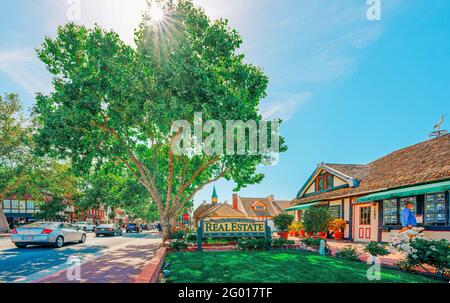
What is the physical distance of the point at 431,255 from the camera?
24.5 ft

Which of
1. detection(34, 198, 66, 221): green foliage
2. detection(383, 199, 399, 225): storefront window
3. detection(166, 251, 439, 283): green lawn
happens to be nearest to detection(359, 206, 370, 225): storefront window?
detection(383, 199, 399, 225): storefront window

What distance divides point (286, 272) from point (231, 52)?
526 inches

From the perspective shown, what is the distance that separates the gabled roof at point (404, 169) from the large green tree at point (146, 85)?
5.91m

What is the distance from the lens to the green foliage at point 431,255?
734 cm

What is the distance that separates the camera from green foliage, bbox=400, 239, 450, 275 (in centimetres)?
734

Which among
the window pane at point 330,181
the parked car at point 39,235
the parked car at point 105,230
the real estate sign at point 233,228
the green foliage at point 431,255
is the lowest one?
the parked car at point 105,230

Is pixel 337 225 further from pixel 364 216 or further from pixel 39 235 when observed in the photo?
pixel 39 235

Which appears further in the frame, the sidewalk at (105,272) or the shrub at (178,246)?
the shrub at (178,246)

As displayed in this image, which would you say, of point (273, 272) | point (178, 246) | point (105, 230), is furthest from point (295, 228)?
point (105, 230)

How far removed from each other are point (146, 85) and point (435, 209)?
14714mm

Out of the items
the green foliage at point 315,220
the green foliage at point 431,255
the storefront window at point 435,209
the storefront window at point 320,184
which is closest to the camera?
the green foliage at point 431,255

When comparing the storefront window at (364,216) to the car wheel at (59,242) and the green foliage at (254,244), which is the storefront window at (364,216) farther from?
the car wheel at (59,242)

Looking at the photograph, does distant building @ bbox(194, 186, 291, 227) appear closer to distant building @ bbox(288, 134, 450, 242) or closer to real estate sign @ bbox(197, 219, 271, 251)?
distant building @ bbox(288, 134, 450, 242)

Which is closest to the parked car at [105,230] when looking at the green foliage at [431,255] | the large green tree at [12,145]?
the large green tree at [12,145]
